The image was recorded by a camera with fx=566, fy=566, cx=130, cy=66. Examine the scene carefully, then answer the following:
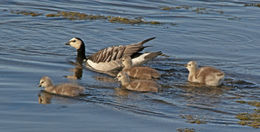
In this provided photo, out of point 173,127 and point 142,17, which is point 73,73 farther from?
point 142,17

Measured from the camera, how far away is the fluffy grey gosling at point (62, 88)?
34.8 ft

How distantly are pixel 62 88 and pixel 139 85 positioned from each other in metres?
1.60

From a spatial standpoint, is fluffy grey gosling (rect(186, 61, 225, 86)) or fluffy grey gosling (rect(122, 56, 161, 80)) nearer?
fluffy grey gosling (rect(186, 61, 225, 86))

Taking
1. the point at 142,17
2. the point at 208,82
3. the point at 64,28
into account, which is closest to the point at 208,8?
the point at 142,17

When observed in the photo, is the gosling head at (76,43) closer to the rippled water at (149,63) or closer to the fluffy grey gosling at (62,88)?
the rippled water at (149,63)

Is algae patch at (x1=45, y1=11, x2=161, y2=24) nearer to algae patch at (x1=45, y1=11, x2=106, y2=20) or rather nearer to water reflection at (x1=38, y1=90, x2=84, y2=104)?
algae patch at (x1=45, y1=11, x2=106, y2=20)

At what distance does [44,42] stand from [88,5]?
5.66 meters

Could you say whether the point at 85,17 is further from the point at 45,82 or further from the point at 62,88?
the point at 62,88

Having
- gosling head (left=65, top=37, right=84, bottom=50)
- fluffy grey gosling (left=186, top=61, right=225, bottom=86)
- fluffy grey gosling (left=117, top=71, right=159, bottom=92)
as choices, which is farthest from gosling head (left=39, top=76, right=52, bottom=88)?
gosling head (left=65, top=37, right=84, bottom=50)

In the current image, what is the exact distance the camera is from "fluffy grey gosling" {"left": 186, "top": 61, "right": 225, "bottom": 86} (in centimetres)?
1177

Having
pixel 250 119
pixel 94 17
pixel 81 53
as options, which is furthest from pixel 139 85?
pixel 94 17

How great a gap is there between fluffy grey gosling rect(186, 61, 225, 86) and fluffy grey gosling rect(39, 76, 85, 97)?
2.69 m

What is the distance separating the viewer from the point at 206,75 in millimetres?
11953

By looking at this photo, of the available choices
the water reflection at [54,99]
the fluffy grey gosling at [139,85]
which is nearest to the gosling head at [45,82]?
the water reflection at [54,99]
